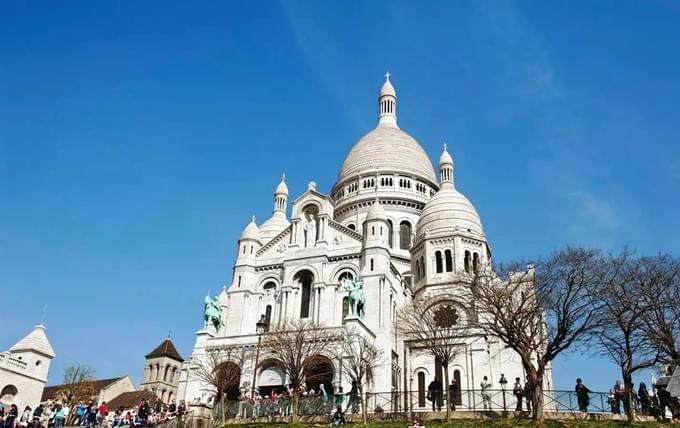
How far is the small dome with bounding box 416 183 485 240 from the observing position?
58.3 m

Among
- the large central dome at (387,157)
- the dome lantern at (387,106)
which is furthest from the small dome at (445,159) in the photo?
the dome lantern at (387,106)

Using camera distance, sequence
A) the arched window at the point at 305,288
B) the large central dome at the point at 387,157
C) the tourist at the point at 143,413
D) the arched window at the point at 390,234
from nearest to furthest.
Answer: the tourist at the point at 143,413 < the arched window at the point at 305,288 < the arched window at the point at 390,234 < the large central dome at the point at 387,157

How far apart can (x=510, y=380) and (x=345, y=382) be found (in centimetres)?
1510

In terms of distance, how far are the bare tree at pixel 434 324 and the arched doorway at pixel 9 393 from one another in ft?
110

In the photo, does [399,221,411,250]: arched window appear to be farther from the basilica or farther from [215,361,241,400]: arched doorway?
[215,361,241,400]: arched doorway

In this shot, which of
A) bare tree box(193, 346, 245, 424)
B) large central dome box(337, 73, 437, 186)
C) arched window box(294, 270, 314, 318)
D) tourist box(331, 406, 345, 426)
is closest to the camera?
tourist box(331, 406, 345, 426)

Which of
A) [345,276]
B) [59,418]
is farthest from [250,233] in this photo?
[59,418]

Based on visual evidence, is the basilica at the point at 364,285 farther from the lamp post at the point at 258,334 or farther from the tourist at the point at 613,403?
the tourist at the point at 613,403

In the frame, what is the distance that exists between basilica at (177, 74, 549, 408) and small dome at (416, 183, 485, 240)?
0.10 meters

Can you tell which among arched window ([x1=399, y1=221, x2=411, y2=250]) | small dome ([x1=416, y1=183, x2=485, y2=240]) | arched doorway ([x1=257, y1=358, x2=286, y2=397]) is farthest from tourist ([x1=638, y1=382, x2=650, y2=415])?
arched window ([x1=399, y1=221, x2=411, y2=250])

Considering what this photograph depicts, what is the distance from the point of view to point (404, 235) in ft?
224

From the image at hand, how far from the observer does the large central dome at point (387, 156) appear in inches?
2899

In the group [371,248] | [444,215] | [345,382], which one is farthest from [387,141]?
[345,382]

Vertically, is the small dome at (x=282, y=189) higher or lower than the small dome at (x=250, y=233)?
higher
